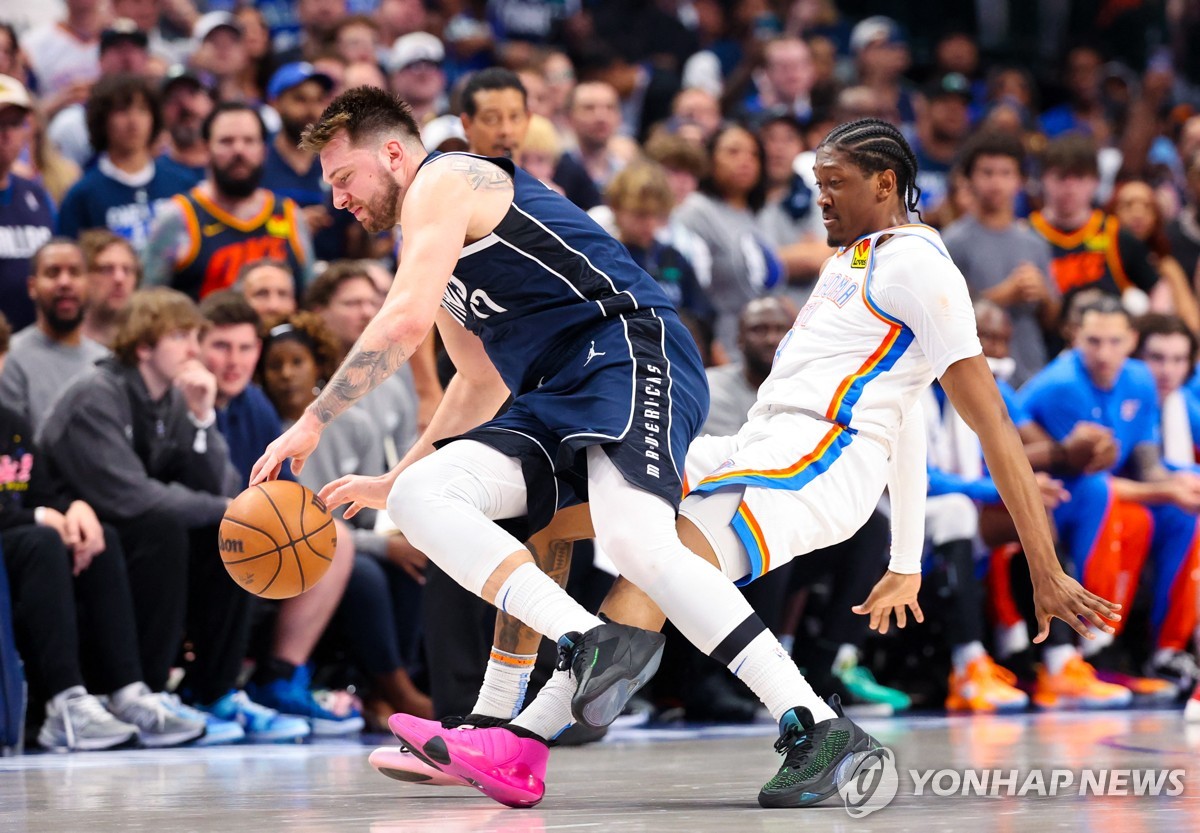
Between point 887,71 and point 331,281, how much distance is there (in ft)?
23.9

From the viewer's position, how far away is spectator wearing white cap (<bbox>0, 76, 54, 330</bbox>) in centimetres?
848

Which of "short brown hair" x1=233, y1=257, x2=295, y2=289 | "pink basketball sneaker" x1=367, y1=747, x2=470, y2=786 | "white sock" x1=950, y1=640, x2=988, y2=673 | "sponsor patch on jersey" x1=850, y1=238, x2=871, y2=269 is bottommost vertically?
"white sock" x1=950, y1=640, x2=988, y2=673

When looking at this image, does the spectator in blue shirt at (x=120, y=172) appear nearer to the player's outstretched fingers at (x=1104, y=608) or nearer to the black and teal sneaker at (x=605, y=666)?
the black and teal sneaker at (x=605, y=666)

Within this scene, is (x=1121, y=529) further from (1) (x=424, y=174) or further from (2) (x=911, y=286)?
(1) (x=424, y=174)

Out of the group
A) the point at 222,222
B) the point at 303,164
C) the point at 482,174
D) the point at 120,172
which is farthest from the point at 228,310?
the point at 482,174

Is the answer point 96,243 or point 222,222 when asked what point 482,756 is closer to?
point 96,243

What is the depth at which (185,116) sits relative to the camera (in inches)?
383

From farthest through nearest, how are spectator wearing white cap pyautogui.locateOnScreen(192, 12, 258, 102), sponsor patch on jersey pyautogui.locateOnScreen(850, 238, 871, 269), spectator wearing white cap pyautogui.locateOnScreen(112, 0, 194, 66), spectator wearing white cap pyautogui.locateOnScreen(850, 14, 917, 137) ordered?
1. spectator wearing white cap pyautogui.locateOnScreen(850, 14, 917, 137)
2. spectator wearing white cap pyautogui.locateOnScreen(112, 0, 194, 66)
3. spectator wearing white cap pyautogui.locateOnScreen(192, 12, 258, 102)
4. sponsor patch on jersey pyautogui.locateOnScreen(850, 238, 871, 269)

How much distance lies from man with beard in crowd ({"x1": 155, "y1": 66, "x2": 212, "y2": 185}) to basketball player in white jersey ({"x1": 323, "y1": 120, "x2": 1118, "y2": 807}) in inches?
211

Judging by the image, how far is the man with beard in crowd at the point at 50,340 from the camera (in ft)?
25.2

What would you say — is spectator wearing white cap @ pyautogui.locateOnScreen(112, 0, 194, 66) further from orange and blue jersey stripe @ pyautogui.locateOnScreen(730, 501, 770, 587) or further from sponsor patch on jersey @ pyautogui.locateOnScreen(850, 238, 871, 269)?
orange and blue jersey stripe @ pyautogui.locateOnScreen(730, 501, 770, 587)

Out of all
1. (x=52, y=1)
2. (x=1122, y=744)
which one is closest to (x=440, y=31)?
(x=52, y=1)

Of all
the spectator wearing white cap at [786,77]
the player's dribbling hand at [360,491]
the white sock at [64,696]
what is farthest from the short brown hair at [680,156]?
the player's dribbling hand at [360,491]

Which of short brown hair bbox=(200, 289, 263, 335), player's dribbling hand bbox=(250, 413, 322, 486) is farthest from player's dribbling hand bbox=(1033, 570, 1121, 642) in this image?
short brown hair bbox=(200, 289, 263, 335)
